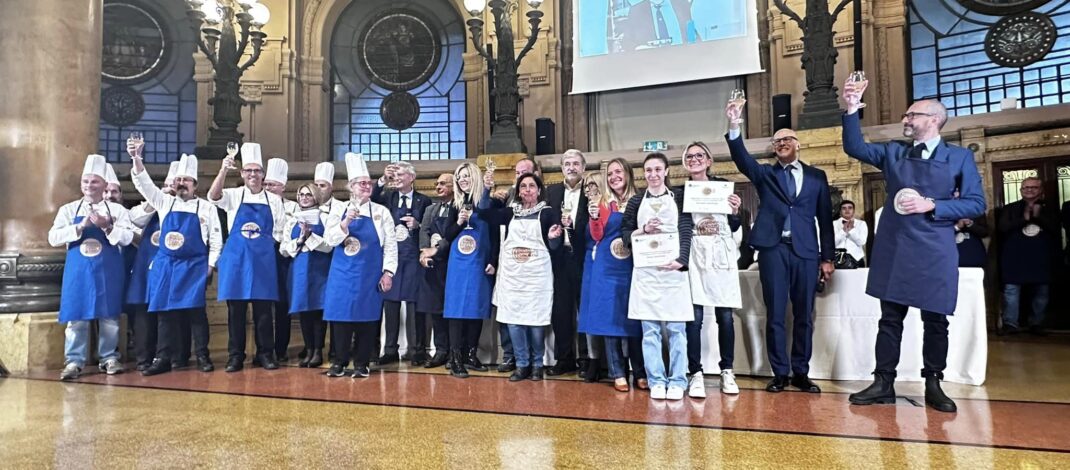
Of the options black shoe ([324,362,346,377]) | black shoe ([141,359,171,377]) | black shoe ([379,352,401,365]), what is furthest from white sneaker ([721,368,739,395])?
black shoe ([141,359,171,377])

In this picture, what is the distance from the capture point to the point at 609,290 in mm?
3633

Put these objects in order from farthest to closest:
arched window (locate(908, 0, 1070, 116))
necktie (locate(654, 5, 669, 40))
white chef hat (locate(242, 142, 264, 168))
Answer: necktie (locate(654, 5, 669, 40)) < arched window (locate(908, 0, 1070, 116)) < white chef hat (locate(242, 142, 264, 168))

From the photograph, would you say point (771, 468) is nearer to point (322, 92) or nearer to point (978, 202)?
point (978, 202)

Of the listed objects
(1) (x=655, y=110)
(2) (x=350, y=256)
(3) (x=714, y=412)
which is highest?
(1) (x=655, y=110)

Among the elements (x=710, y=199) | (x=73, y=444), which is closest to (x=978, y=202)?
(x=710, y=199)

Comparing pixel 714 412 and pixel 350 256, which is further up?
pixel 350 256

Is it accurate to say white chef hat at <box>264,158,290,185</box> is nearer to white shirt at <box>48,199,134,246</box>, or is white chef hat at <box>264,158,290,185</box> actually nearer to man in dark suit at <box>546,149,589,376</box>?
white shirt at <box>48,199,134,246</box>

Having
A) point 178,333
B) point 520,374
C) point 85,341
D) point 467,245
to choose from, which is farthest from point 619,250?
point 85,341

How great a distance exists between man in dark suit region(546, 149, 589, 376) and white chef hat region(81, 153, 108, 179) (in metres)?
3.06

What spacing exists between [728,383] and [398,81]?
30.1ft

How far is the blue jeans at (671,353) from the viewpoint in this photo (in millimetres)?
3369

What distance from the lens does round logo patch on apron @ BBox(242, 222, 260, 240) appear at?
173 inches

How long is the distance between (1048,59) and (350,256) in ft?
29.8

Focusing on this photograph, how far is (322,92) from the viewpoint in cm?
1091
